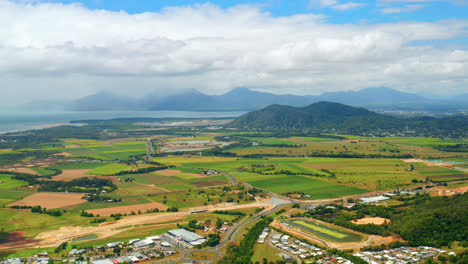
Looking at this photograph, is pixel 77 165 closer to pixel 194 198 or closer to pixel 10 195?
pixel 10 195

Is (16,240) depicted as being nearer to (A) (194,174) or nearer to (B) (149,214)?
(B) (149,214)

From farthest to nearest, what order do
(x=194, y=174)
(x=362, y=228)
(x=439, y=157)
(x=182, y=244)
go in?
(x=439, y=157) < (x=194, y=174) < (x=362, y=228) < (x=182, y=244)

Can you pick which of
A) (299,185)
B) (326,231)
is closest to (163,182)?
(299,185)

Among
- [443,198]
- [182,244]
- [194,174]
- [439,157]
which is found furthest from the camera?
[439,157]

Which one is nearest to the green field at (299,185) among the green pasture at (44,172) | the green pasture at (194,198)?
the green pasture at (194,198)

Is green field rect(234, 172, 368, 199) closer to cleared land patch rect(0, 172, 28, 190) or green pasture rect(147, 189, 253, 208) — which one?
green pasture rect(147, 189, 253, 208)

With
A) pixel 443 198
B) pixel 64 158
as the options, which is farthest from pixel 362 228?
pixel 64 158

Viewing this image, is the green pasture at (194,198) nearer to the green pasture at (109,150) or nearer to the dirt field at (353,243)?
the dirt field at (353,243)
